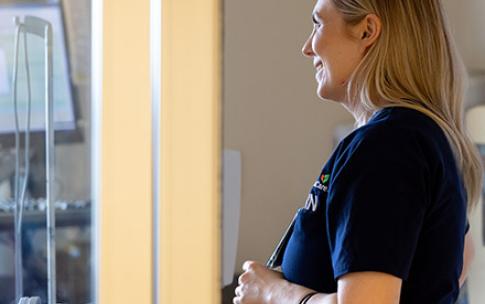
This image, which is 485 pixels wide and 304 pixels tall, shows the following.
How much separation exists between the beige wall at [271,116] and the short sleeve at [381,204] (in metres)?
0.80

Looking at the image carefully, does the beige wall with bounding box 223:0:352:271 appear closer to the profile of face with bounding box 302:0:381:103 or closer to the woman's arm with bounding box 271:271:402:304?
the profile of face with bounding box 302:0:381:103

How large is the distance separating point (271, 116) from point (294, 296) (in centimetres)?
83

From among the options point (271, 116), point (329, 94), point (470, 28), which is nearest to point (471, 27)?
point (470, 28)

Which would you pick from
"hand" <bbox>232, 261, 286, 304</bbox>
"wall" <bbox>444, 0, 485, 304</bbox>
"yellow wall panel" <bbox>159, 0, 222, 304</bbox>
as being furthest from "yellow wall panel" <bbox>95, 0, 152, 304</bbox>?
Result: "wall" <bbox>444, 0, 485, 304</bbox>

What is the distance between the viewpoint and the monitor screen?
4.33 feet

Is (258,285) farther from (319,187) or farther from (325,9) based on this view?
(325,9)

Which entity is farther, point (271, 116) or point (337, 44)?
point (271, 116)

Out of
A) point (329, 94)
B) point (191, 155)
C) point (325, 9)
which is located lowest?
point (191, 155)

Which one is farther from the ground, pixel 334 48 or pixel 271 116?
pixel 334 48

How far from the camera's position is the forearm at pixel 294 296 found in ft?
2.42

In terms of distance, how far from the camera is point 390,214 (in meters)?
0.72

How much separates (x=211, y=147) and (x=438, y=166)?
2.56 ft

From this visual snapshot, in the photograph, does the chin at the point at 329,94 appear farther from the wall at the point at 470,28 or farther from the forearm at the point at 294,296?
the wall at the point at 470,28

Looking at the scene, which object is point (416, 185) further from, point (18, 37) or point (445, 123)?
point (18, 37)
